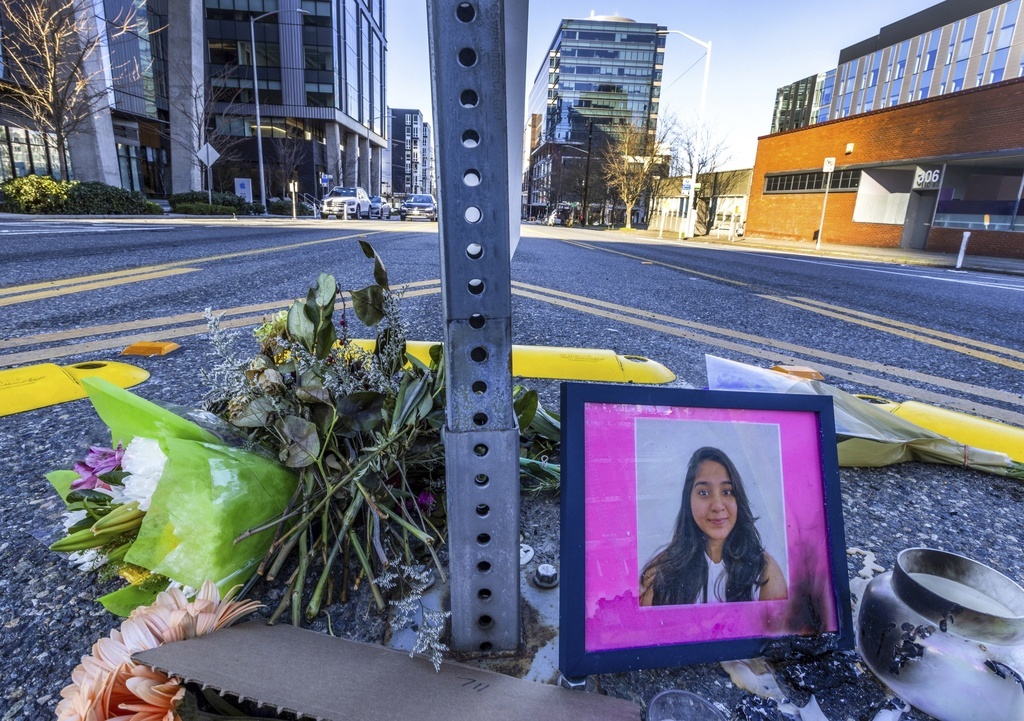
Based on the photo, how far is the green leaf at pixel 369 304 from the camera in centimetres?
136

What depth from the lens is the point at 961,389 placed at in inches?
115

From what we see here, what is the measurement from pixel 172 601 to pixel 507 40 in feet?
3.39

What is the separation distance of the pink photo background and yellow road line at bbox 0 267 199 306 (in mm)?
4727

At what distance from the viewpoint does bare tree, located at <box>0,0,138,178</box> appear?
15.9m

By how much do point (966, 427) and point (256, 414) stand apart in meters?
2.67

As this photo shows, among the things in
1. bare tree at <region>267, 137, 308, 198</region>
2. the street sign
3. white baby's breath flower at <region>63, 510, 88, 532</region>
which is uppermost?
bare tree at <region>267, 137, 308, 198</region>

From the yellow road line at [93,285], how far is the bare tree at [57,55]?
15.3 metres

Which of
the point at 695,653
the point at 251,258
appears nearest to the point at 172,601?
the point at 695,653

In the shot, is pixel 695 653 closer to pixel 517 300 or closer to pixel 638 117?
pixel 517 300

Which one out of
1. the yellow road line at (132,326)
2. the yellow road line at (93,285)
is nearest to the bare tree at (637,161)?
the yellow road line at (93,285)

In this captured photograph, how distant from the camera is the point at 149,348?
2.78m

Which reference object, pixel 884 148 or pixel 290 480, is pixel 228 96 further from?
pixel 290 480

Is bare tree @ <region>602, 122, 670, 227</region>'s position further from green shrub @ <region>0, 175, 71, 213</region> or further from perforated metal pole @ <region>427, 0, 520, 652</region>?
perforated metal pole @ <region>427, 0, 520, 652</region>

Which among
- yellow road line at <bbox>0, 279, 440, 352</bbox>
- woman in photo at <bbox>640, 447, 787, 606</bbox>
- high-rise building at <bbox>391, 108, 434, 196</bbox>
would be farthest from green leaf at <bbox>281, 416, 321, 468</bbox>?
high-rise building at <bbox>391, 108, 434, 196</bbox>
